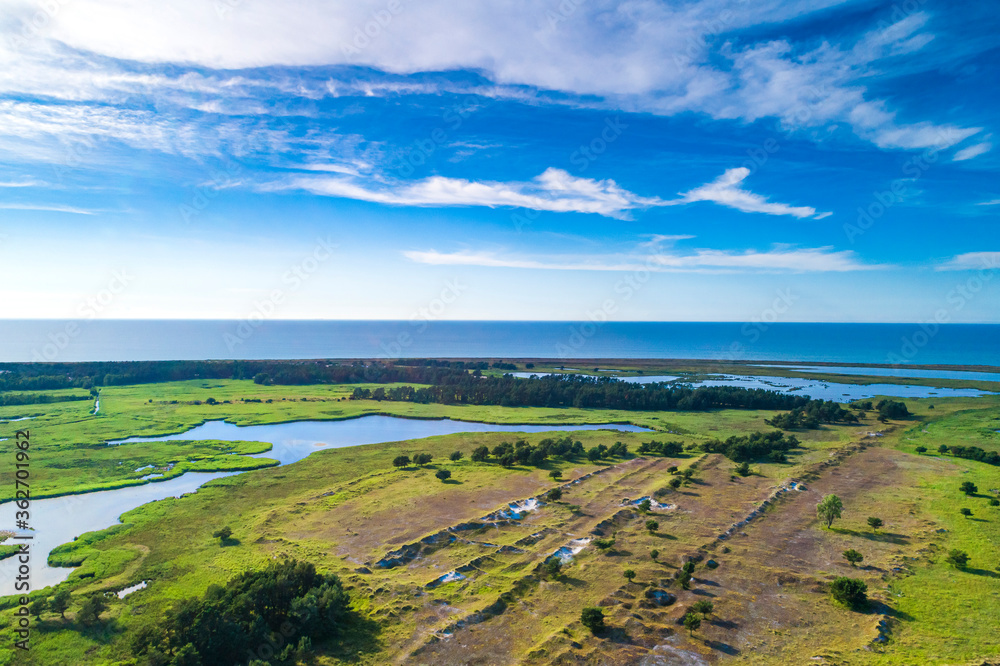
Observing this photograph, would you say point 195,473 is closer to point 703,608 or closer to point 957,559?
point 703,608

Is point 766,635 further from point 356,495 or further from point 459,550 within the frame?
point 356,495

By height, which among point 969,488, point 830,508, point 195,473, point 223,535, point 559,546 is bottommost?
point 195,473

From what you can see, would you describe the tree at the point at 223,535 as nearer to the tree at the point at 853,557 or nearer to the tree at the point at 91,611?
the tree at the point at 91,611

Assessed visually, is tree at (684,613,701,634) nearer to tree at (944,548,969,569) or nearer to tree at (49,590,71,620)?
tree at (944,548,969,569)

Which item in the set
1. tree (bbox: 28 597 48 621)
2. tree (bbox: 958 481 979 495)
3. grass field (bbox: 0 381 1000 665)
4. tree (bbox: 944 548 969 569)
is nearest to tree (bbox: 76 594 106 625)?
grass field (bbox: 0 381 1000 665)

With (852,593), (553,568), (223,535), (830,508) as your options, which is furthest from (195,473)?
(830,508)

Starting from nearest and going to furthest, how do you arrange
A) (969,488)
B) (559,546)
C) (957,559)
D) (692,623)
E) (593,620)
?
(692,623) → (593,620) → (957,559) → (559,546) → (969,488)

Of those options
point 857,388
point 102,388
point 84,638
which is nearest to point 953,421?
point 857,388
